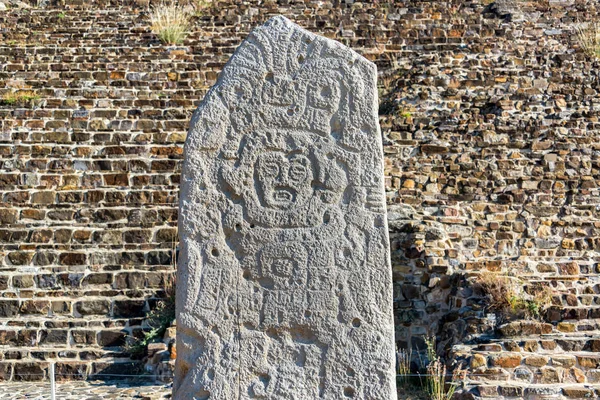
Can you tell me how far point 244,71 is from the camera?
3.99 metres

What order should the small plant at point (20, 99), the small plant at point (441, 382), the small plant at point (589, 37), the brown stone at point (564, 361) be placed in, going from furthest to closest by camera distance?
the small plant at point (589, 37) < the small plant at point (20, 99) < the brown stone at point (564, 361) < the small plant at point (441, 382)

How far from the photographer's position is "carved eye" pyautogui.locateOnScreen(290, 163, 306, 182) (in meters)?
3.94

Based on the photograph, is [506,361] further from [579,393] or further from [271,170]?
[271,170]

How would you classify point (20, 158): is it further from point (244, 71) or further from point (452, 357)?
point (244, 71)

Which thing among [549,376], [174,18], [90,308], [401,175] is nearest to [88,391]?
[90,308]

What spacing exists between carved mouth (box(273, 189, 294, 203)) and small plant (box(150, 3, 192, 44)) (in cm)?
1099

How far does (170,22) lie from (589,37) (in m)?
6.88

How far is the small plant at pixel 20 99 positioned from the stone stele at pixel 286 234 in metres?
8.73

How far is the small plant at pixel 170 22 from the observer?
571 inches

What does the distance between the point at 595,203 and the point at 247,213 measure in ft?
22.4

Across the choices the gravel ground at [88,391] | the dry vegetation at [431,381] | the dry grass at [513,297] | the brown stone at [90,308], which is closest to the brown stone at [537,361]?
the dry vegetation at [431,381]

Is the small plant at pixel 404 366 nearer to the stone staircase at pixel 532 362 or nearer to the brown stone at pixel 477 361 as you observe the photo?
the stone staircase at pixel 532 362

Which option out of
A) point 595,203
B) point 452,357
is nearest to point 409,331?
point 452,357

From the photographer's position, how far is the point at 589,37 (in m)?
14.0
